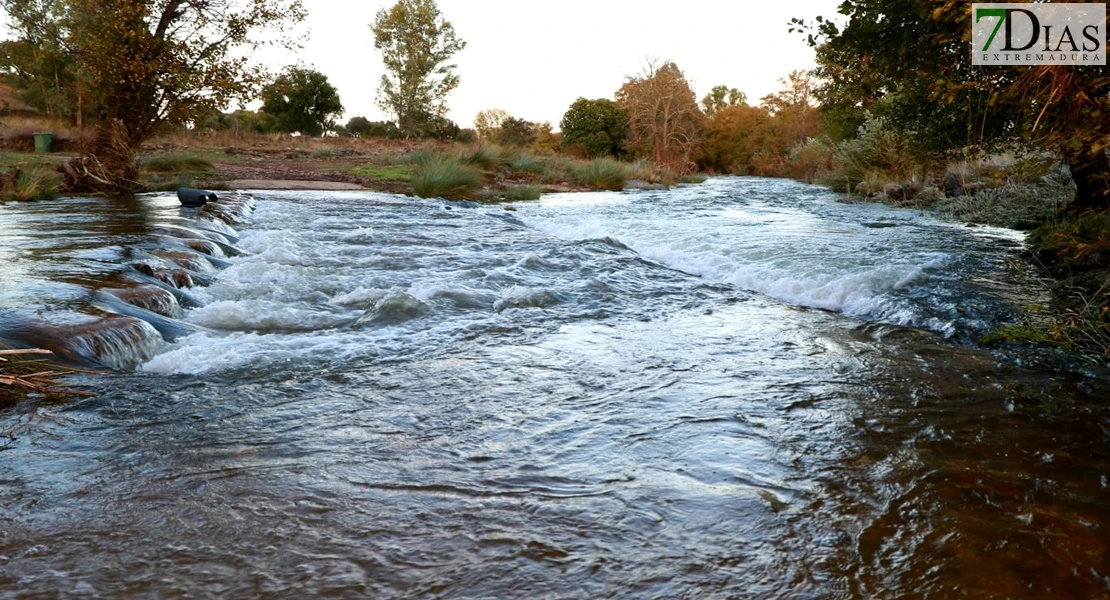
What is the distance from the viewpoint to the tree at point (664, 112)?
32.3 m

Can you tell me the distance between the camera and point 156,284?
17.7 feet

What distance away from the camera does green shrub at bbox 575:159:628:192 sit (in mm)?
21078

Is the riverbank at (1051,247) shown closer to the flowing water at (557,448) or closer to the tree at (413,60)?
the flowing water at (557,448)

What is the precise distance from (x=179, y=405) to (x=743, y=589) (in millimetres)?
2549

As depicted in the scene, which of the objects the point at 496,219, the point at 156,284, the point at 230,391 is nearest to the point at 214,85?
the point at 496,219

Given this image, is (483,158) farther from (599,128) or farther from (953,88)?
(599,128)

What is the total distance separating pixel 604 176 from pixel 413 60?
59.1ft

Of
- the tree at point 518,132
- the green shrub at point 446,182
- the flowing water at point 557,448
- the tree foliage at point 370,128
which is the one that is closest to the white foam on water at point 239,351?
the flowing water at point 557,448

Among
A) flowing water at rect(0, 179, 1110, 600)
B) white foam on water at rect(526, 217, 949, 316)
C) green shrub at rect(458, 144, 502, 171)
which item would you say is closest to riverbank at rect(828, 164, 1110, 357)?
flowing water at rect(0, 179, 1110, 600)

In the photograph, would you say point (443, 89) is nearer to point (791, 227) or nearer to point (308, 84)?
point (308, 84)

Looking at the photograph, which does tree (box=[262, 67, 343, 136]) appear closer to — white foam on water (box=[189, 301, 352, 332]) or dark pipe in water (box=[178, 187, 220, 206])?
dark pipe in water (box=[178, 187, 220, 206])

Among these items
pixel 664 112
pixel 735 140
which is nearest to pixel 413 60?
pixel 664 112

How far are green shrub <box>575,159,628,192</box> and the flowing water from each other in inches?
600

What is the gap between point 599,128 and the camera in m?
38.0
